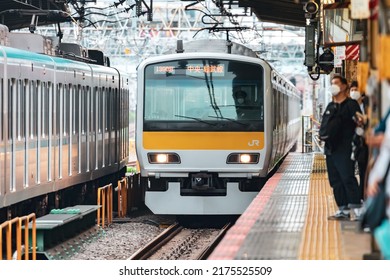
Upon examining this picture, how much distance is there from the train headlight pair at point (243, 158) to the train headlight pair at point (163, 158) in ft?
2.33

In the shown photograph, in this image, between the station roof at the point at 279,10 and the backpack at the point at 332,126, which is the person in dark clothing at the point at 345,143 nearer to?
the backpack at the point at 332,126

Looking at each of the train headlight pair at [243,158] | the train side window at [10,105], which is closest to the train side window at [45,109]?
the train side window at [10,105]

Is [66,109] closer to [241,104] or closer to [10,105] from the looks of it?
[241,104]

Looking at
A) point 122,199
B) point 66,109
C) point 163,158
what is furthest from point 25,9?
point 163,158

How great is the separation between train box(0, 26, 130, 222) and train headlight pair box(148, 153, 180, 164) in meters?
1.33

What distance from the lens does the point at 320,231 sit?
982cm

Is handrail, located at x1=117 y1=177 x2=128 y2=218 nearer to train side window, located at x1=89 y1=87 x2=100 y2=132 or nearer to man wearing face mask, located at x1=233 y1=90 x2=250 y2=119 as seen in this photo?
train side window, located at x1=89 y1=87 x2=100 y2=132

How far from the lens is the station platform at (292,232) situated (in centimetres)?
824

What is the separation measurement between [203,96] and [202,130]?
1.52 ft

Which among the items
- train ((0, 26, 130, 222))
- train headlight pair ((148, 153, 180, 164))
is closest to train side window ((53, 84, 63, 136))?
train ((0, 26, 130, 222))

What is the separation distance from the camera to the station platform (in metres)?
8.24
